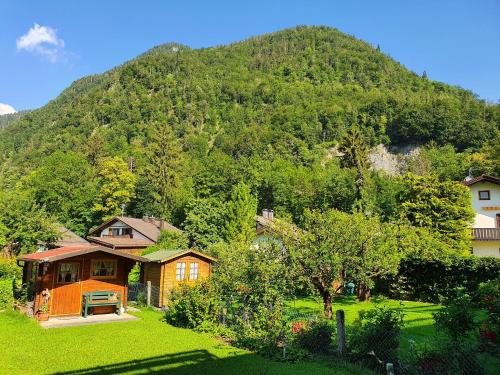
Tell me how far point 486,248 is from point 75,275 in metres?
33.2

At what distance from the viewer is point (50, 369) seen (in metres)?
9.72

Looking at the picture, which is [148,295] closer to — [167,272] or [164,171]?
[167,272]

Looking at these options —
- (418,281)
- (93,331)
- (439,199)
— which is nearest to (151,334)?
(93,331)

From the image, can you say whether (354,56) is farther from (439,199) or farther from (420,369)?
(420,369)

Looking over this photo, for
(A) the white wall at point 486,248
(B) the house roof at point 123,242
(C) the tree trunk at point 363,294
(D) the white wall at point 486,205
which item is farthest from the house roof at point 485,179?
(B) the house roof at point 123,242

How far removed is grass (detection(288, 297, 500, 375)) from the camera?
975 cm

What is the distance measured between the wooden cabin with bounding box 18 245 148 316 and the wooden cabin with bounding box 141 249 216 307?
7.28ft

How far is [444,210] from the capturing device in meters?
29.9

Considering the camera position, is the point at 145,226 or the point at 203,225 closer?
the point at 203,225

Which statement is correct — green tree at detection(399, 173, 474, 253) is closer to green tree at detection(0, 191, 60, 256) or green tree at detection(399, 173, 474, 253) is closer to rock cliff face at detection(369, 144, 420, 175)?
green tree at detection(0, 191, 60, 256)

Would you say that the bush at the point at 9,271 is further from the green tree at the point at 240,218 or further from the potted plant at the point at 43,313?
the green tree at the point at 240,218

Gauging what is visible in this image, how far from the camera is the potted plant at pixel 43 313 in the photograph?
16.3 metres

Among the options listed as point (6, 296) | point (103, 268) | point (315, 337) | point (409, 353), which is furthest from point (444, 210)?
point (6, 296)

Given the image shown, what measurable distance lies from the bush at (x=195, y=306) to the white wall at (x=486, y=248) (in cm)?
2841
